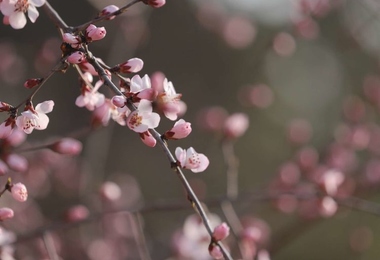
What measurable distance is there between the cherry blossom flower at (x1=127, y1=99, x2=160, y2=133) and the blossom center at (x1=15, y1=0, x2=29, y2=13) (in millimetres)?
288

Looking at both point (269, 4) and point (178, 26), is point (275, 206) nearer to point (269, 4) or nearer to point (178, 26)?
point (269, 4)

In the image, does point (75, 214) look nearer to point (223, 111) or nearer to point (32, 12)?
point (32, 12)

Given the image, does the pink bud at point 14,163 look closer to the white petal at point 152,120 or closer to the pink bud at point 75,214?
the pink bud at point 75,214

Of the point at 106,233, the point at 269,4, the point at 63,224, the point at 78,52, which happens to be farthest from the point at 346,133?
the point at 269,4

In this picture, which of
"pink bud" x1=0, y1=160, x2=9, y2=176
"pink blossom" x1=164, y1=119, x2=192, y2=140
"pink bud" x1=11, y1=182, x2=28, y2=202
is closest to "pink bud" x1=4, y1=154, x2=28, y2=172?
"pink bud" x1=0, y1=160, x2=9, y2=176

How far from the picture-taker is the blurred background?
8.23 feet

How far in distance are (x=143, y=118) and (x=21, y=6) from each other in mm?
313

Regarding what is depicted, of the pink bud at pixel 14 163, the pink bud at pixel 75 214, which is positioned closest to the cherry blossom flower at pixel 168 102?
the pink bud at pixel 14 163

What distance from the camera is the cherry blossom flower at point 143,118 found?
0.95m

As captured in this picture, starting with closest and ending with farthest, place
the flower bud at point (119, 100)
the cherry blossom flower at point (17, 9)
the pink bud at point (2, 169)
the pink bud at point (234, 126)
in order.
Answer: the flower bud at point (119, 100), the cherry blossom flower at point (17, 9), the pink bud at point (2, 169), the pink bud at point (234, 126)

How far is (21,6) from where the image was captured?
41.9 inches

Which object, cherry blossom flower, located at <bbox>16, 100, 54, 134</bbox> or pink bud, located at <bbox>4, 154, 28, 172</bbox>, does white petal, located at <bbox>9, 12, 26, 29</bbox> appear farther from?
pink bud, located at <bbox>4, 154, 28, 172</bbox>

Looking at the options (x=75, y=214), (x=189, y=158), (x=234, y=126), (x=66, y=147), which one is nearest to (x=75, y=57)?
(x=189, y=158)

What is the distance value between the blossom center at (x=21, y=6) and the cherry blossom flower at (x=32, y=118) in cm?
18
